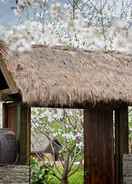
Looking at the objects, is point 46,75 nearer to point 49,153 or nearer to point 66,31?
point 66,31

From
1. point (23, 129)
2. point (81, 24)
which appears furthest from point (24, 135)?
point (81, 24)

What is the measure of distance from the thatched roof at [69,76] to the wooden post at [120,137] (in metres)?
0.32

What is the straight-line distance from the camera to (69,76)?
7668mm

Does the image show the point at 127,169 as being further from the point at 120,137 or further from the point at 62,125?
the point at 62,125

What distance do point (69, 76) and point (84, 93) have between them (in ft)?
1.27

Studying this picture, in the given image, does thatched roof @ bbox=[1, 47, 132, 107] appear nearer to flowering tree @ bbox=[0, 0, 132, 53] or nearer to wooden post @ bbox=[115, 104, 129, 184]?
wooden post @ bbox=[115, 104, 129, 184]

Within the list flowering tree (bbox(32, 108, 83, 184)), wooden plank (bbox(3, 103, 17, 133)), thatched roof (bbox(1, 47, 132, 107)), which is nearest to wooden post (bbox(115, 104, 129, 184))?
thatched roof (bbox(1, 47, 132, 107))

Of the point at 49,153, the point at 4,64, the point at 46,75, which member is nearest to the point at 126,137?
the point at 46,75

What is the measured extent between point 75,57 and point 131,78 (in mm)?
906

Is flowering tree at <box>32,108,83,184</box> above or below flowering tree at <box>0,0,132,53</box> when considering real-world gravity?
below

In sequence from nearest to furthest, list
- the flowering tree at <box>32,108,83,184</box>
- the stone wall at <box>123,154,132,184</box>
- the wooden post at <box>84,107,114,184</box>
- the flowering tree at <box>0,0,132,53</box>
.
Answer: the stone wall at <box>123,154,132,184</box> < the wooden post at <box>84,107,114,184</box> < the flowering tree at <box>32,108,83,184</box> < the flowering tree at <box>0,0,132,53</box>

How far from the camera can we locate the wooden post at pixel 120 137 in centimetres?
792

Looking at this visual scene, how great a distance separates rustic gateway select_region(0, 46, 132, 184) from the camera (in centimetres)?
705

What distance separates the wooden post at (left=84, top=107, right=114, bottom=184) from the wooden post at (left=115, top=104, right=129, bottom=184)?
0.09 m
